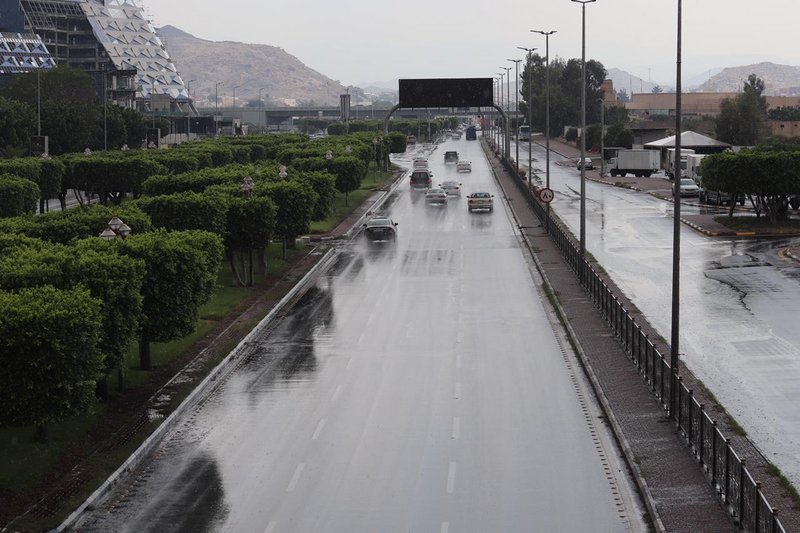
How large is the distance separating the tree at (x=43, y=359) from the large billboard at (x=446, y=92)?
124585 mm

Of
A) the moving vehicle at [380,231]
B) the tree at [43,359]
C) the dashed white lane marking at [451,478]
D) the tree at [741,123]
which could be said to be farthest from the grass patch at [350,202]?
the dashed white lane marking at [451,478]

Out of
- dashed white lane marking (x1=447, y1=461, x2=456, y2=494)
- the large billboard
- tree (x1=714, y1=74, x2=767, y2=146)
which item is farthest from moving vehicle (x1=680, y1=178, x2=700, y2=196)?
dashed white lane marking (x1=447, y1=461, x2=456, y2=494)

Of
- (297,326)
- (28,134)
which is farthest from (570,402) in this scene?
(28,134)

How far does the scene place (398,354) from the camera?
42031 millimetres

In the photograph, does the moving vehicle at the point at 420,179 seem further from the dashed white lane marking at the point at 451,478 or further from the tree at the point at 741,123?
the dashed white lane marking at the point at 451,478

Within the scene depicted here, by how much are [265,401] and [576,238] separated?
4264 centimetres

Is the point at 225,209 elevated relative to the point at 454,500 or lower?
elevated

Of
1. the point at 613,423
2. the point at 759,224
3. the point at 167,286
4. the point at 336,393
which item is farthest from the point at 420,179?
the point at 613,423

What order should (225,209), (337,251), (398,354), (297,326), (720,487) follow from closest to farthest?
(720,487) → (398,354) → (297,326) → (225,209) → (337,251)

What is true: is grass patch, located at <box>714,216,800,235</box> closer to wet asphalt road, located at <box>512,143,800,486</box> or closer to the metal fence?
wet asphalt road, located at <box>512,143,800,486</box>

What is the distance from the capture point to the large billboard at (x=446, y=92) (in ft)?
499

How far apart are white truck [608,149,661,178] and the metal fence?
92576 millimetres

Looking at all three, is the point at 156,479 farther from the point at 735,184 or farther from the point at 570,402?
the point at 735,184

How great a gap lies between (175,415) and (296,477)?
683cm
